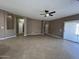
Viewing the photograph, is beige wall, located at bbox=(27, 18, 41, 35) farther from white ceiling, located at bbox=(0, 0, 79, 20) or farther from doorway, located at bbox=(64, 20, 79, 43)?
white ceiling, located at bbox=(0, 0, 79, 20)

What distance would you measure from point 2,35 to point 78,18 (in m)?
6.97

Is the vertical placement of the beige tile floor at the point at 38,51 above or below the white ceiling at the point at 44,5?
below

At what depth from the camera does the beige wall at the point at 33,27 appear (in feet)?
43.0

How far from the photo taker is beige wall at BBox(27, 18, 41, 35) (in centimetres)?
1309

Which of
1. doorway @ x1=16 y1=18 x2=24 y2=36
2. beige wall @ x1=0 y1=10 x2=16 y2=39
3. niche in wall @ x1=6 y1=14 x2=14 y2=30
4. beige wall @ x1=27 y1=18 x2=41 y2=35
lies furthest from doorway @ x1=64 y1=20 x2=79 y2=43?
doorway @ x1=16 y1=18 x2=24 y2=36

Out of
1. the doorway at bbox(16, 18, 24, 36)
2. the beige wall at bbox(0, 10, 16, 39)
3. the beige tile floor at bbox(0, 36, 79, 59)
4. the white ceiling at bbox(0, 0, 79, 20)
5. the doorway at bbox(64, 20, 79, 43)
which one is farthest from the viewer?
the doorway at bbox(16, 18, 24, 36)

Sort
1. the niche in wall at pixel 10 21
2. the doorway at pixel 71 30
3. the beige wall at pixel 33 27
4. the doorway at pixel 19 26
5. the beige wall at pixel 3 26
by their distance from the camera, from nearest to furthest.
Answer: the doorway at pixel 71 30 < the beige wall at pixel 3 26 < the niche in wall at pixel 10 21 < the beige wall at pixel 33 27 < the doorway at pixel 19 26

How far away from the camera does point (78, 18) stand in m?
7.65

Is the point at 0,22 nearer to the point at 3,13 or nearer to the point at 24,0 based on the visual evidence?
the point at 3,13

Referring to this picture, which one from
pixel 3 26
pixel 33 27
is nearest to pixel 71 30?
pixel 33 27

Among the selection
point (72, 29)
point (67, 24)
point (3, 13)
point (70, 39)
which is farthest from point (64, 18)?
point (3, 13)

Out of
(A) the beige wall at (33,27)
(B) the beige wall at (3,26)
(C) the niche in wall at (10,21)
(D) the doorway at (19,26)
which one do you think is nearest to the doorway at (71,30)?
(A) the beige wall at (33,27)

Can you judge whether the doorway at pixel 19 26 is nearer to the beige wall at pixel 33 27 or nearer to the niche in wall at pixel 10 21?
the beige wall at pixel 33 27

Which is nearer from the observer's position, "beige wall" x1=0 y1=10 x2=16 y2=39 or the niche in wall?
"beige wall" x1=0 y1=10 x2=16 y2=39
